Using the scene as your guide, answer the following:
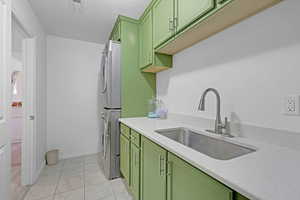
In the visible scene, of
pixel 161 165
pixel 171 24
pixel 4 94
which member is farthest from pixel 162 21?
pixel 4 94

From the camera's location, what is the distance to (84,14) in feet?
6.47

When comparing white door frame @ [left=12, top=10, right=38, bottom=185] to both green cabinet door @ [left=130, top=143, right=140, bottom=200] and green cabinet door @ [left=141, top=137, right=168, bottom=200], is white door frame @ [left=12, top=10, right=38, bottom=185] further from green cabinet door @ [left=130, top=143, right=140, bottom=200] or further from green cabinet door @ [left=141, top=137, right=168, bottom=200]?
green cabinet door @ [left=141, top=137, right=168, bottom=200]

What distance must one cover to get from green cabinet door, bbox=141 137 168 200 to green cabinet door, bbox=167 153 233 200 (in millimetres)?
71

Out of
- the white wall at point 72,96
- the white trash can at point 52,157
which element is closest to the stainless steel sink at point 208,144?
the white wall at point 72,96

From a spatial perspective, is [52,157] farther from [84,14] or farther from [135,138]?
[84,14]

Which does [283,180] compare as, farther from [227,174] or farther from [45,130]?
[45,130]

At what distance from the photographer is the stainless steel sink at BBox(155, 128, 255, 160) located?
35.7 inches

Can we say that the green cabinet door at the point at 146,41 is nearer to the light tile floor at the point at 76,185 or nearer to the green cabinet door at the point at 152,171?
the green cabinet door at the point at 152,171

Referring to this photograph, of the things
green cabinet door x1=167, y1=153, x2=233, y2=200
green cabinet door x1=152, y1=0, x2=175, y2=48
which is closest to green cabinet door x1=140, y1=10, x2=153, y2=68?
green cabinet door x1=152, y1=0, x2=175, y2=48

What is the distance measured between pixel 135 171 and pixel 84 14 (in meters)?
2.20

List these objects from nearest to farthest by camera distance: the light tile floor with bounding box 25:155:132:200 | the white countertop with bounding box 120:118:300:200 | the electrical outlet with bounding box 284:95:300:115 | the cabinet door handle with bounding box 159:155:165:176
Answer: the white countertop with bounding box 120:118:300:200 → the electrical outlet with bounding box 284:95:300:115 → the cabinet door handle with bounding box 159:155:165:176 → the light tile floor with bounding box 25:155:132:200

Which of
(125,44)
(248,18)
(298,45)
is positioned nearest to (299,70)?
(298,45)

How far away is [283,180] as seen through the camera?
0.47m

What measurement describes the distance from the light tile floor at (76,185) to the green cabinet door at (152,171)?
24.2 inches
